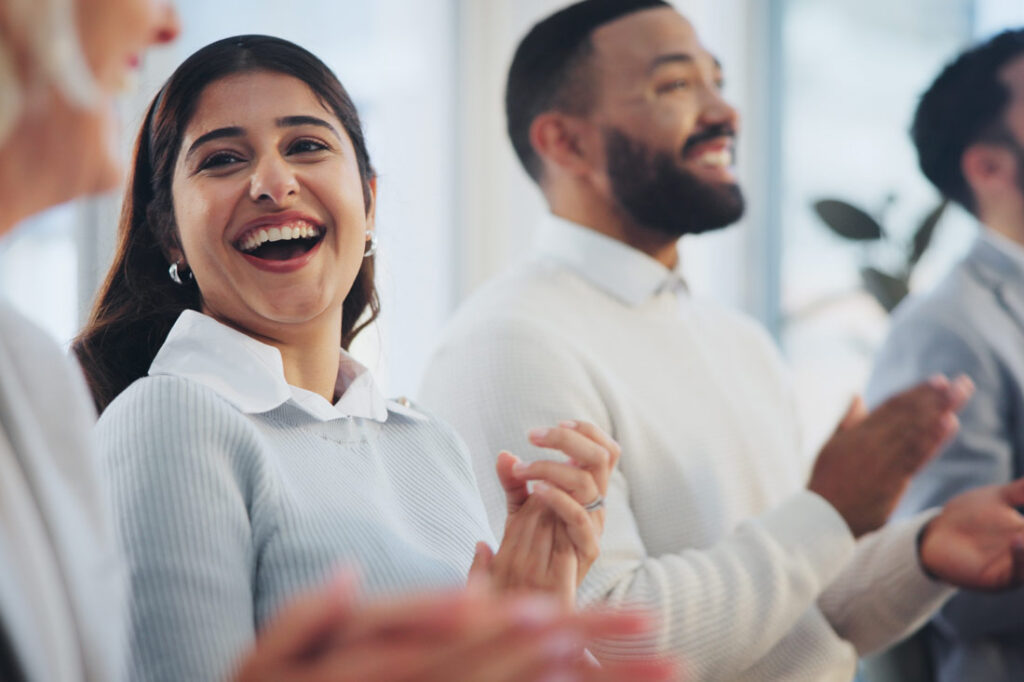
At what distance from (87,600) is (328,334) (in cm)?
50

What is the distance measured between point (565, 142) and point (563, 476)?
0.95 m

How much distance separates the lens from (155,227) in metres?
1.16

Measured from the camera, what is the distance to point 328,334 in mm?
1183

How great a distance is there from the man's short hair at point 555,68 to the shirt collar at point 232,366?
938mm

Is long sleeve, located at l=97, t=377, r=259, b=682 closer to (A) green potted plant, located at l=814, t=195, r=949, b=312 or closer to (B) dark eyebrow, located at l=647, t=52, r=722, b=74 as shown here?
(B) dark eyebrow, located at l=647, t=52, r=722, b=74

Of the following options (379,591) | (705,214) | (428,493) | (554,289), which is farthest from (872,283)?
(379,591)

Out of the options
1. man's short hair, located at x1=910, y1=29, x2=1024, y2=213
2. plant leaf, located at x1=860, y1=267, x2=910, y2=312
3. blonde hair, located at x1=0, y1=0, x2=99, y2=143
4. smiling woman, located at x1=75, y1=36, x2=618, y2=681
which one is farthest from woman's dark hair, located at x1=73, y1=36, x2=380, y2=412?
plant leaf, located at x1=860, y1=267, x2=910, y2=312

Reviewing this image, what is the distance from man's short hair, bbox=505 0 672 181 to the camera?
1.88 meters

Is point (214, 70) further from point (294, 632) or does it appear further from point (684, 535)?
point (684, 535)

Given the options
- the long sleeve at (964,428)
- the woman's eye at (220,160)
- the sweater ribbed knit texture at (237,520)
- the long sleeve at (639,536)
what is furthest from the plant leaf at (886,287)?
the woman's eye at (220,160)

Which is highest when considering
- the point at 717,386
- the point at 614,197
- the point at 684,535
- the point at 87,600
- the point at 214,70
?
the point at 214,70

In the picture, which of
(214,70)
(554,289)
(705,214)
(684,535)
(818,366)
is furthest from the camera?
(818,366)

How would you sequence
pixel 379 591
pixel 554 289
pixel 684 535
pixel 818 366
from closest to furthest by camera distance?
pixel 379 591 → pixel 684 535 → pixel 554 289 → pixel 818 366

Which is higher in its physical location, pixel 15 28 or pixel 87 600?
pixel 15 28
